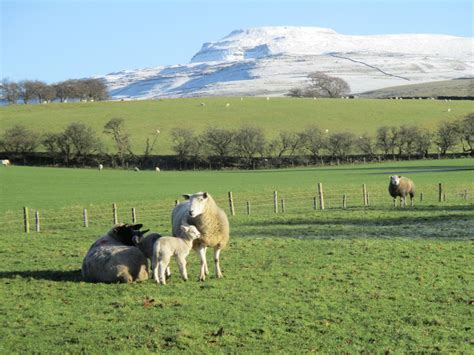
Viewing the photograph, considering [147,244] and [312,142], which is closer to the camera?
[147,244]

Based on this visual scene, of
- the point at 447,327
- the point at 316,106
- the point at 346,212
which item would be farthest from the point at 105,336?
the point at 316,106

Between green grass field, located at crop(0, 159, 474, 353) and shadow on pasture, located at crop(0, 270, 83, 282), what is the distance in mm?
30

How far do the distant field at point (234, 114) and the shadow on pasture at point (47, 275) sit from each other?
6947 centimetres

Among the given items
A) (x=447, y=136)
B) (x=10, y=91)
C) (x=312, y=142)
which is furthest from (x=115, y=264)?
(x=10, y=91)

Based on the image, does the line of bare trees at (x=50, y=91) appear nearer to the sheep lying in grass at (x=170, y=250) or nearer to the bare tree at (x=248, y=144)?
the bare tree at (x=248, y=144)

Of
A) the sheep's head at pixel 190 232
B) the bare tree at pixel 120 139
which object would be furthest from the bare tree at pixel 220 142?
the sheep's head at pixel 190 232

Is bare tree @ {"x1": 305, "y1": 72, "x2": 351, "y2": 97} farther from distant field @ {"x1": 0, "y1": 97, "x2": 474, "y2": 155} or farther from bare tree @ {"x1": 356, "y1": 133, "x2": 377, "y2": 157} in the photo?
bare tree @ {"x1": 356, "y1": 133, "x2": 377, "y2": 157}

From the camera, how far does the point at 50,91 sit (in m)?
150

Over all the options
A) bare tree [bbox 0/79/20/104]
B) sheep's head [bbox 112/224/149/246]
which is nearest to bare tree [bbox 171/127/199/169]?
sheep's head [bbox 112/224/149/246]

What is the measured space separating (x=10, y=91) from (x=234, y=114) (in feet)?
191

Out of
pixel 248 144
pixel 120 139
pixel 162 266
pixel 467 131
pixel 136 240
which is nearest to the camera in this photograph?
pixel 162 266

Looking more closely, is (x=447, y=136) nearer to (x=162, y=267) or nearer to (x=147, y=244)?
(x=147, y=244)

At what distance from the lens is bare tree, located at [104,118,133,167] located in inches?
3282

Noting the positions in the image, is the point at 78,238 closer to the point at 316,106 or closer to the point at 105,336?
the point at 105,336
